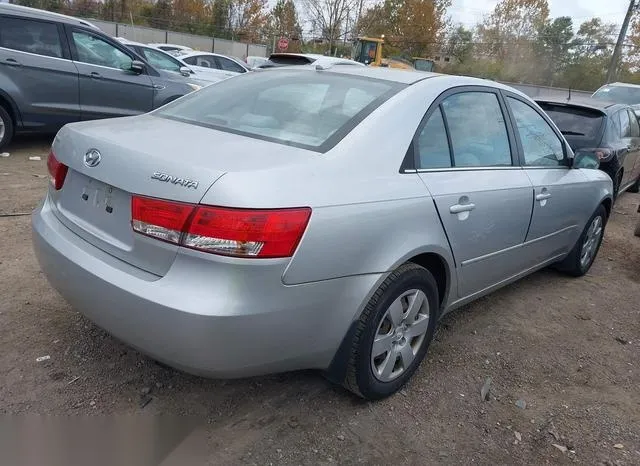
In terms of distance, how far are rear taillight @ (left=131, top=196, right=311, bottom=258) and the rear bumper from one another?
48 millimetres

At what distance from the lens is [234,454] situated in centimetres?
233

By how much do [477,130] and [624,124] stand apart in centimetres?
557

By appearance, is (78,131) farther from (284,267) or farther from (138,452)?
(138,452)

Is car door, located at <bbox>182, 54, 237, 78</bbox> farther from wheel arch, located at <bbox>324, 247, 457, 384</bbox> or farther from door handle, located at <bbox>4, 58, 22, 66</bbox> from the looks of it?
wheel arch, located at <bbox>324, 247, 457, 384</bbox>

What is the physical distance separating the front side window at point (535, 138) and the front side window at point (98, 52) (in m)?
5.90

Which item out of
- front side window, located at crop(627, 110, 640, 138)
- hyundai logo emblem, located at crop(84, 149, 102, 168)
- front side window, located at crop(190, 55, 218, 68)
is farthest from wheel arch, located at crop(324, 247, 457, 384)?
front side window, located at crop(190, 55, 218, 68)

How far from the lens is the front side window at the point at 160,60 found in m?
11.4

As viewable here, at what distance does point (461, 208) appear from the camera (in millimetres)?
2889

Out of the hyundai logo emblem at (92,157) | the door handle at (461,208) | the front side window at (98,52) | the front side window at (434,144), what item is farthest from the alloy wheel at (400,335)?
the front side window at (98,52)

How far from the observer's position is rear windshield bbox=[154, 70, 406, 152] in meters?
2.59

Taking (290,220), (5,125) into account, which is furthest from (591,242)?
(5,125)

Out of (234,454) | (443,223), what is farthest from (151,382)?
(443,223)

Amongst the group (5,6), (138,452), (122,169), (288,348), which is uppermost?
(5,6)

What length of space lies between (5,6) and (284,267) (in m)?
6.65
